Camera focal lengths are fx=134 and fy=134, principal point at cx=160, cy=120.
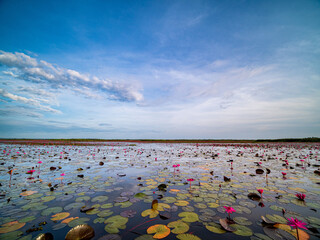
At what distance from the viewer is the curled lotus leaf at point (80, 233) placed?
2.06 metres

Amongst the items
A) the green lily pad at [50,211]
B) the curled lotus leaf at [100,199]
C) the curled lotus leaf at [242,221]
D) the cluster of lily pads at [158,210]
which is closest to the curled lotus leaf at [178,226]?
the cluster of lily pads at [158,210]

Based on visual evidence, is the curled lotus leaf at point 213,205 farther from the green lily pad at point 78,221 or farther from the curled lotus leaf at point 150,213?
the green lily pad at point 78,221

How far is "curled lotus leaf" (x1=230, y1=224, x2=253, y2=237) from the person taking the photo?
91.4 inches

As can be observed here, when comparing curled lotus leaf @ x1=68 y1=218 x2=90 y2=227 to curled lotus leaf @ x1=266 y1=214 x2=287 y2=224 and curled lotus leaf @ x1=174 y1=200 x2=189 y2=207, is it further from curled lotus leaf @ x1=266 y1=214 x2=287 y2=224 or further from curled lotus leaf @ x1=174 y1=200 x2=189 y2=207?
curled lotus leaf @ x1=266 y1=214 x2=287 y2=224

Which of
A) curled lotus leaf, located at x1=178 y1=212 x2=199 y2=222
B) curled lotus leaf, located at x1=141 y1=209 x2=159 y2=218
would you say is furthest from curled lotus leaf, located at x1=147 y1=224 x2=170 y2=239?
curled lotus leaf, located at x1=178 y1=212 x2=199 y2=222

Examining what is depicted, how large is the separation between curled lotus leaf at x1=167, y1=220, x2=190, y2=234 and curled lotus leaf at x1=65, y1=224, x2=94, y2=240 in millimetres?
1403

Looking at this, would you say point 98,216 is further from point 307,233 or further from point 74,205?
point 307,233

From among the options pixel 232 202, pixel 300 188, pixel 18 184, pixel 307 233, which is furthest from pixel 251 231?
pixel 18 184

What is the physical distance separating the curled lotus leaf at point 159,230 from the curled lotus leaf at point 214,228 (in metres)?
0.78

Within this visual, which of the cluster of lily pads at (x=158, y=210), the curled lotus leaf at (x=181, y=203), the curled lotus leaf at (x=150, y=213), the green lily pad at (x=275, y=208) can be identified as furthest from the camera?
the curled lotus leaf at (x=181, y=203)

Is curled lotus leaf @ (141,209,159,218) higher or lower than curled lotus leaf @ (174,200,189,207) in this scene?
higher

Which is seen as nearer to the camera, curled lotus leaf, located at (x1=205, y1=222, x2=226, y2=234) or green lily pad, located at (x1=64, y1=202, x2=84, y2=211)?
curled lotus leaf, located at (x1=205, y1=222, x2=226, y2=234)

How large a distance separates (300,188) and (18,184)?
10.0 metres

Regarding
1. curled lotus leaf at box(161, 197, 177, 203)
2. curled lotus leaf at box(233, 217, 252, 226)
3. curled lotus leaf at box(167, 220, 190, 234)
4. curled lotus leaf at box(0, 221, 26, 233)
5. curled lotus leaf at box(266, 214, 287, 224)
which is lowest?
curled lotus leaf at box(161, 197, 177, 203)
